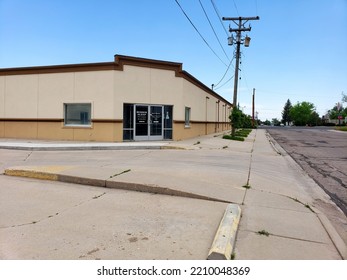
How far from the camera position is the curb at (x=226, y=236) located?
3.27 m

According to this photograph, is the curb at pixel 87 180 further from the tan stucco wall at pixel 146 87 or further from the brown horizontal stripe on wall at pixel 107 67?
the brown horizontal stripe on wall at pixel 107 67

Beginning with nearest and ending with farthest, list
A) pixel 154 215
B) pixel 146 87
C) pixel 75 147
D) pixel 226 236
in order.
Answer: pixel 226 236 < pixel 154 215 < pixel 75 147 < pixel 146 87

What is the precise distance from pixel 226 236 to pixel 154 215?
4.64 ft

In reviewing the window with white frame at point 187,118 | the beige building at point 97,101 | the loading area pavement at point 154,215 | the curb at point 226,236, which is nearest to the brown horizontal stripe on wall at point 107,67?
the beige building at point 97,101

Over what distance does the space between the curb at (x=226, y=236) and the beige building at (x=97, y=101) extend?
12627mm

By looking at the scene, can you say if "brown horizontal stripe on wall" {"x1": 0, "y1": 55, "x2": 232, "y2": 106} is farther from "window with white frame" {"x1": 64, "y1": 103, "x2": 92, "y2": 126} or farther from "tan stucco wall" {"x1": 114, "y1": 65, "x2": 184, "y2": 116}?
"window with white frame" {"x1": 64, "y1": 103, "x2": 92, "y2": 126}

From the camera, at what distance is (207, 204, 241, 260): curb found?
3.27 m

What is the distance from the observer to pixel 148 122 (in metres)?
17.4

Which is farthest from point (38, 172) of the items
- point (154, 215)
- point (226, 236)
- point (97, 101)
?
point (97, 101)

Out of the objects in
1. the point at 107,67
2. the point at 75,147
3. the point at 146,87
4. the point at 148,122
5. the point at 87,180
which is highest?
the point at 107,67

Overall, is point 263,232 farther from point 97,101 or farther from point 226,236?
point 97,101

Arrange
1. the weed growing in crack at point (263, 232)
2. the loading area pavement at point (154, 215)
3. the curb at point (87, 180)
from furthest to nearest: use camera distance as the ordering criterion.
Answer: the curb at point (87, 180), the weed growing in crack at point (263, 232), the loading area pavement at point (154, 215)
